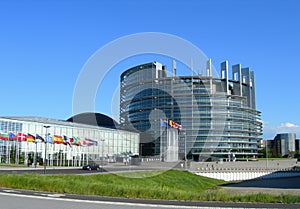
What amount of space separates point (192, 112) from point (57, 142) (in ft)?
234

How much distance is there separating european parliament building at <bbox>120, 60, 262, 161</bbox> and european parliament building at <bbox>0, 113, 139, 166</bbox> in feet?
118

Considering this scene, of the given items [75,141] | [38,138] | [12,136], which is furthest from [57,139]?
[12,136]

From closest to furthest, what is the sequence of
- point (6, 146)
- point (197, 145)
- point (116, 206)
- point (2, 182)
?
point (116, 206), point (2, 182), point (6, 146), point (197, 145)

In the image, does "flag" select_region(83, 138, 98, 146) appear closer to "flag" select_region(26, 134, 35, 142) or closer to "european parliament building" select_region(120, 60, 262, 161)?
"flag" select_region(26, 134, 35, 142)

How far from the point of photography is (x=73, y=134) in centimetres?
8488

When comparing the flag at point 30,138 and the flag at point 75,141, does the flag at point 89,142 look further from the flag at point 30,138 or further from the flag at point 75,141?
the flag at point 30,138

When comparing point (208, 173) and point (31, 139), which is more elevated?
point (31, 139)

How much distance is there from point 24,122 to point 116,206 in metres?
63.7

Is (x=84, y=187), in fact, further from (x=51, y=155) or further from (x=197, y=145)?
(x=197, y=145)

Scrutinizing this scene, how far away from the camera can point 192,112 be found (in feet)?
459

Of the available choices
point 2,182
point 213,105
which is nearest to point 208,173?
point 2,182

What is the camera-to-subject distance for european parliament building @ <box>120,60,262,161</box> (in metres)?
139

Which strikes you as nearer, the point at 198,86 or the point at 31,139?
the point at 31,139

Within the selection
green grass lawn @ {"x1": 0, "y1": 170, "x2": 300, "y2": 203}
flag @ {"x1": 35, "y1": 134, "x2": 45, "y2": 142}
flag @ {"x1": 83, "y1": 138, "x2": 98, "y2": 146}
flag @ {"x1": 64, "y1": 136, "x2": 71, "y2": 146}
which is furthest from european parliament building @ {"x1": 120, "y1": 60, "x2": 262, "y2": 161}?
green grass lawn @ {"x1": 0, "y1": 170, "x2": 300, "y2": 203}
